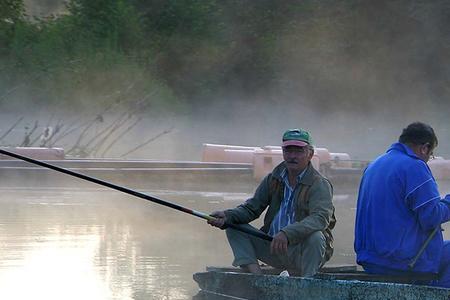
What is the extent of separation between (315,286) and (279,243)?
64 cm

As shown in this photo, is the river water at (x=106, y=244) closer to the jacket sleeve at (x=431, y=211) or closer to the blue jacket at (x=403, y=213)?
the blue jacket at (x=403, y=213)

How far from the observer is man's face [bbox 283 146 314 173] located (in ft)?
26.0

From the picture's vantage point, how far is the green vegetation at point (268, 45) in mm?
36438

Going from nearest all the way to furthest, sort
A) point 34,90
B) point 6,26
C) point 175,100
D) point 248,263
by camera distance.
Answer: point 248,263 < point 34,90 < point 6,26 < point 175,100

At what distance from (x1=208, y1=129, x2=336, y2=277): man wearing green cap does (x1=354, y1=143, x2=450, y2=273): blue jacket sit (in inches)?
16.8

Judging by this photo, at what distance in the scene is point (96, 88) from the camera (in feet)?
106

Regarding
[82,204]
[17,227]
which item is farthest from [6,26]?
[17,227]

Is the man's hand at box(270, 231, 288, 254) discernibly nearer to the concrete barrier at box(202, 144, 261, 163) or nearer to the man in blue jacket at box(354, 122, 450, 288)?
the man in blue jacket at box(354, 122, 450, 288)

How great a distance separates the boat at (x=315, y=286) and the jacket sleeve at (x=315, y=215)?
0.31 meters

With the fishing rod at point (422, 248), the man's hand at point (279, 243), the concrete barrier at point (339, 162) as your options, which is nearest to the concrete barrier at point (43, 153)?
the concrete barrier at point (339, 162)

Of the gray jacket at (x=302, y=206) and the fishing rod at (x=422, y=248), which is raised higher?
the gray jacket at (x=302, y=206)

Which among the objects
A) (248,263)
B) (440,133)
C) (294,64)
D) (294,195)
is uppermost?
(294,64)

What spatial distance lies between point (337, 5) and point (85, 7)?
12763 millimetres

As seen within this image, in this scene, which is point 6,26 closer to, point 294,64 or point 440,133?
point 294,64
